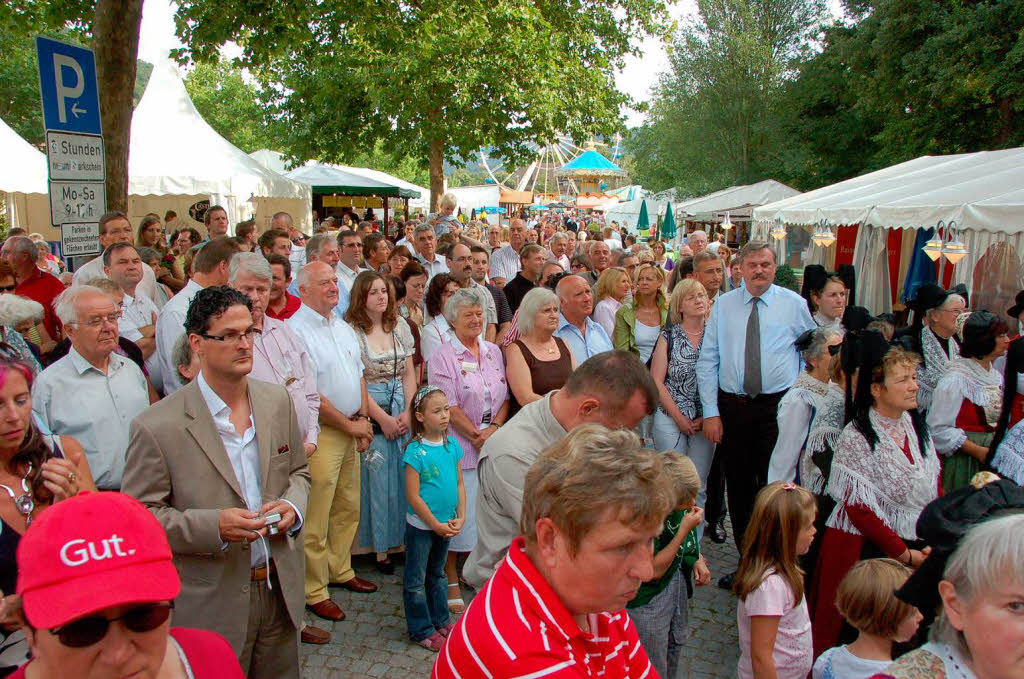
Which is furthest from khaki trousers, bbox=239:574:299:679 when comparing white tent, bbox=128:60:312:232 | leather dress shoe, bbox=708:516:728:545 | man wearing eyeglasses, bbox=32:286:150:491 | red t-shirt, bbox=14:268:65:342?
white tent, bbox=128:60:312:232

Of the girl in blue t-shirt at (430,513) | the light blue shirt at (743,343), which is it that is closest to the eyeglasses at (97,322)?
the girl in blue t-shirt at (430,513)

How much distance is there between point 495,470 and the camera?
2732 mm

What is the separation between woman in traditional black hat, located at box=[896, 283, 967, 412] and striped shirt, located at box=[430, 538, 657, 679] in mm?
4267

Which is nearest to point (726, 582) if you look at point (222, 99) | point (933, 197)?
point (933, 197)

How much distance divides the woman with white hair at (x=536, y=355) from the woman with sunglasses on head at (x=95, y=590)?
3453mm

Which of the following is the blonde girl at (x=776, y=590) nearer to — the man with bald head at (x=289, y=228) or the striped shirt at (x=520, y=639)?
the striped shirt at (x=520, y=639)

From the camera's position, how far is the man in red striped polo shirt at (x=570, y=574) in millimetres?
1556

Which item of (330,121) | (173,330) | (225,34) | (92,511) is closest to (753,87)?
(330,121)

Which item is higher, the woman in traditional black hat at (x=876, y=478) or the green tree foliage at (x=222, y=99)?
the green tree foliage at (x=222, y=99)

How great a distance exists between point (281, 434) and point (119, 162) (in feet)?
20.1

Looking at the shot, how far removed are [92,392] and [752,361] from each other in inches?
160

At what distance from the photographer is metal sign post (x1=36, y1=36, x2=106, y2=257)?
172 inches

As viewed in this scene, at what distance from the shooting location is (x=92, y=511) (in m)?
1.40

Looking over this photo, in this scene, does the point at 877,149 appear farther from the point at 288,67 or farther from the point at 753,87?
the point at 288,67
